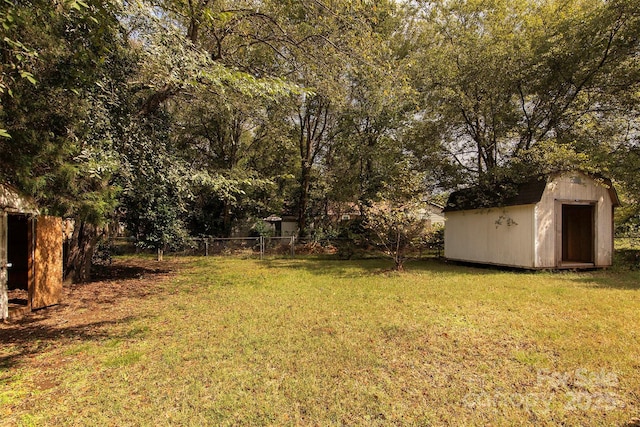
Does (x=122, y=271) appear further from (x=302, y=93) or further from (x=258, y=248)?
(x=302, y=93)

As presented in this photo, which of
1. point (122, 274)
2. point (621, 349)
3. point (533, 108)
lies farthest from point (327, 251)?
point (621, 349)

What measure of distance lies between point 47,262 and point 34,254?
0.93ft

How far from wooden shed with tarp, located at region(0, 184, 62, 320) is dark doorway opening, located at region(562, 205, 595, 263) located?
46.9 feet

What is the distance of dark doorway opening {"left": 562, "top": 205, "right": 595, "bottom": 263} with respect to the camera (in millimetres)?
11117

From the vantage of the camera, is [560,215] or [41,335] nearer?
[41,335]

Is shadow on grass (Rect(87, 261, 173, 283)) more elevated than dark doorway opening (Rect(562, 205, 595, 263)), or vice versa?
dark doorway opening (Rect(562, 205, 595, 263))

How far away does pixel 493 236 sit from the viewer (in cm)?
1133

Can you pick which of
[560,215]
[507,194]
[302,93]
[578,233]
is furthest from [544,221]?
[302,93]

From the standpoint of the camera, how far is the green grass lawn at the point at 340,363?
2.72 m

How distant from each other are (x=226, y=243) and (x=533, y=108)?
1412cm

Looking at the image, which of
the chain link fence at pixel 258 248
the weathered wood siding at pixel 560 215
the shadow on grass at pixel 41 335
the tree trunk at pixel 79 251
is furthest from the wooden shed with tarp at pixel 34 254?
the weathered wood siding at pixel 560 215

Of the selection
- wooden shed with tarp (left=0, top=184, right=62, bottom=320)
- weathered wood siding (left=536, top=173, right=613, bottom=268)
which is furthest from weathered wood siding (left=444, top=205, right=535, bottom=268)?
wooden shed with tarp (left=0, top=184, right=62, bottom=320)

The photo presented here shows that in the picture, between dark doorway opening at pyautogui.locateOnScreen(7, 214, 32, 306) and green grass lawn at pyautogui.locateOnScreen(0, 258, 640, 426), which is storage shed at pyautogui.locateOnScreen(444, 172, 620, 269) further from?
dark doorway opening at pyautogui.locateOnScreen(7, 214, 32, 306)

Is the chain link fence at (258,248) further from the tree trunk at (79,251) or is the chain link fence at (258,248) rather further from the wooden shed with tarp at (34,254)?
the wooden shed with tarp at (34,254)
